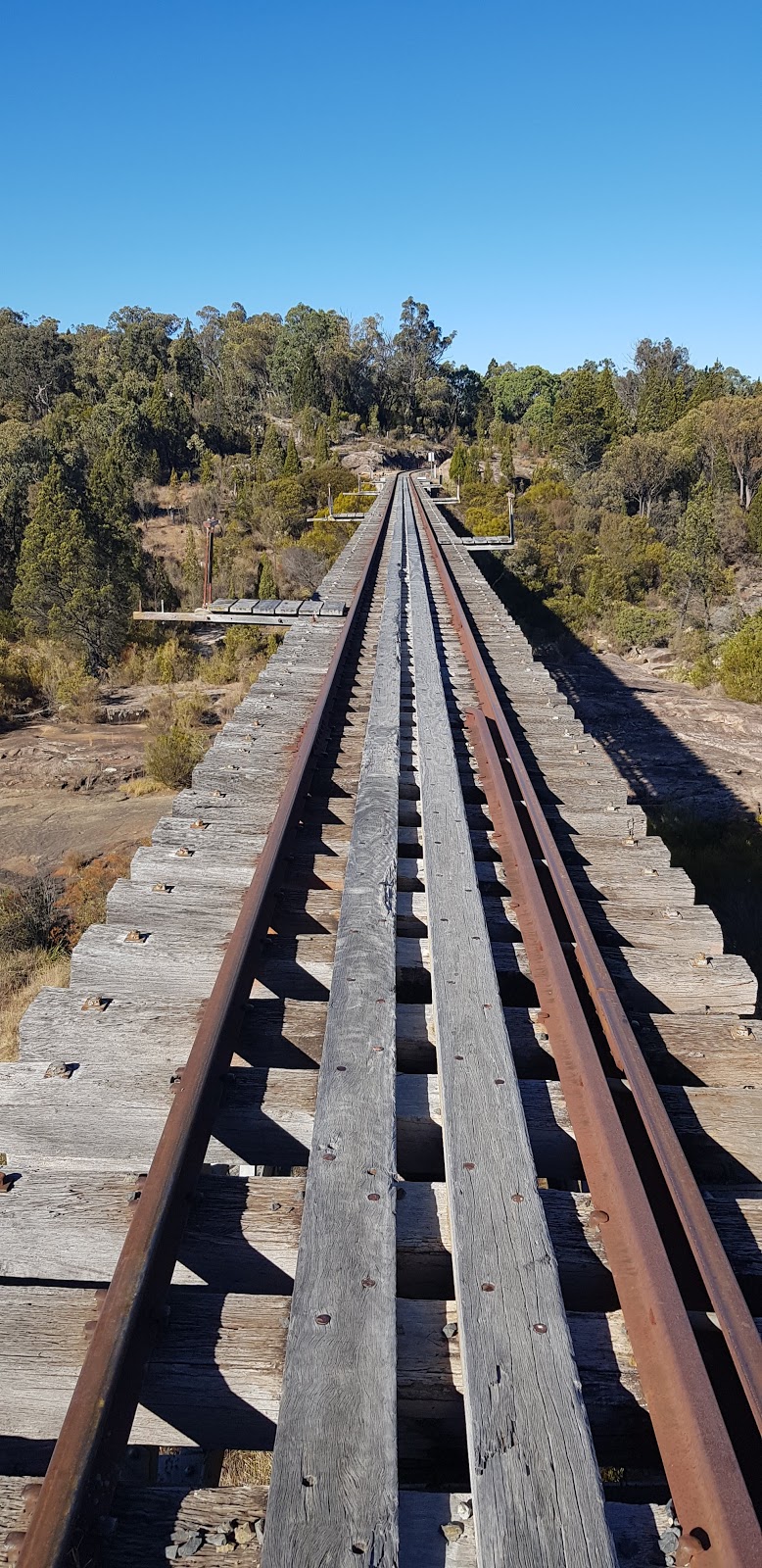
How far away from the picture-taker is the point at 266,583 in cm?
2464

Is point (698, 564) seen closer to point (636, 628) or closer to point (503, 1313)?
point (636, 628)

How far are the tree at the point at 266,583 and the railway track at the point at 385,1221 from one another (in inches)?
824

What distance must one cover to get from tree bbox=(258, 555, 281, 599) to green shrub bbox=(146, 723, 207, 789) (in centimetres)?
1185

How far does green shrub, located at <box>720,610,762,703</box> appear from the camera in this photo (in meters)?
16.1

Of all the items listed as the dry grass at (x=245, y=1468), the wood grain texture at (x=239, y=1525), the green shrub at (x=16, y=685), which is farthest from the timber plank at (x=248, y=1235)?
the green shrub at (x=16, y=685)

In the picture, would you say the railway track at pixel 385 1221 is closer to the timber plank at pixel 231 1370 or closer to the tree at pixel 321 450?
the timber plank at pixel 231 1370

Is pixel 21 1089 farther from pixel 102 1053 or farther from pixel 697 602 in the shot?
pixel 697 602

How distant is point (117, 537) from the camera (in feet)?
76.2

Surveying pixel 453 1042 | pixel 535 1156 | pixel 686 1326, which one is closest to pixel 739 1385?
pixel 686 1326

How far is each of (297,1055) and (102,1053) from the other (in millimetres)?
559

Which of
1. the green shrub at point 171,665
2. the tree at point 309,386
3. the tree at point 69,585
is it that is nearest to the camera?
the green shrub at point 171,665

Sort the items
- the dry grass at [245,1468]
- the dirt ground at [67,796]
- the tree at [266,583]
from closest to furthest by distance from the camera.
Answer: the dry grass at [245,1468], the dirt ground at [67,796], the tree at [266,583]

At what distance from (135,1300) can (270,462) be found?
48964 millimetres

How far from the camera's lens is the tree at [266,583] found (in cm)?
2434
